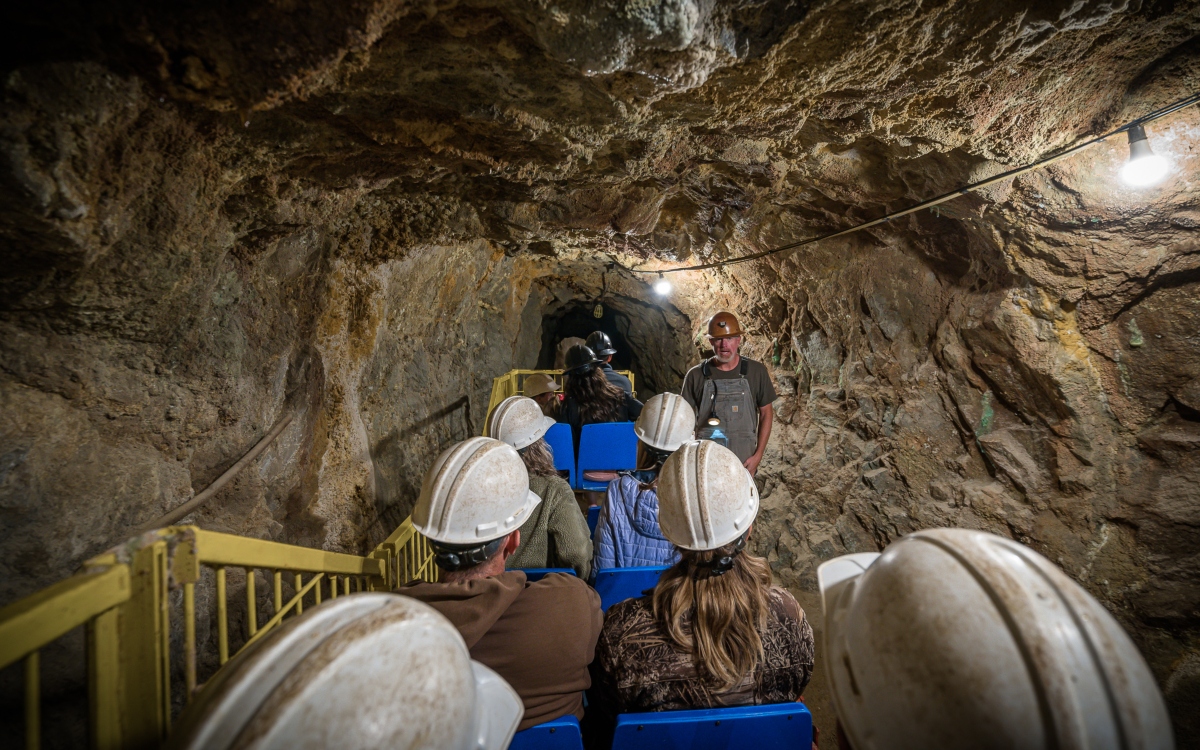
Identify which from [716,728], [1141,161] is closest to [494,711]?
[716,728]

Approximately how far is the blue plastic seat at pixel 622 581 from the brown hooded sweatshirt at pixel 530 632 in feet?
2.37

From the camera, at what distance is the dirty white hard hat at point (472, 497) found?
2.06 metres

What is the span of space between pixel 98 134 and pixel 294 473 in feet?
6.95

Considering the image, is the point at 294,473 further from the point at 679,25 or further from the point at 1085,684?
the point at 1085,684

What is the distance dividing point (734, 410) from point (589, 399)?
138 centimetres

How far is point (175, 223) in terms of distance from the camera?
1.85m

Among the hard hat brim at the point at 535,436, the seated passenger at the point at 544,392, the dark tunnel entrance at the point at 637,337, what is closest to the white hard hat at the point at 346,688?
the hard hat brim at the point at 535,436

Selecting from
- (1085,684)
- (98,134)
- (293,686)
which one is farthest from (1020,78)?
(98,134)

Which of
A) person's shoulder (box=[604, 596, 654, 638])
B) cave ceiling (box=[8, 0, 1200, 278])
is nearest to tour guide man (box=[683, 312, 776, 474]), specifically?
cave ceiling (box=[8, 0, 1200, 278])

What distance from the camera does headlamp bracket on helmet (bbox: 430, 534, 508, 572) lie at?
1.96m

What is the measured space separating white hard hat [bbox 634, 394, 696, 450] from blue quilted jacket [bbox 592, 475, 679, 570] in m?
0.75

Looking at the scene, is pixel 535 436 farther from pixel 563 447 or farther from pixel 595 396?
pixel 595 396

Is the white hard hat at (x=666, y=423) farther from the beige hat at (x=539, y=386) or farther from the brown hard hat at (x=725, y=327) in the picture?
the beige hat at (x=539, y=386)

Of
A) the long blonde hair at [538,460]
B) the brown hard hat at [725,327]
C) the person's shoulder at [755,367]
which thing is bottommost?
the long blonde hair at [538,460]
